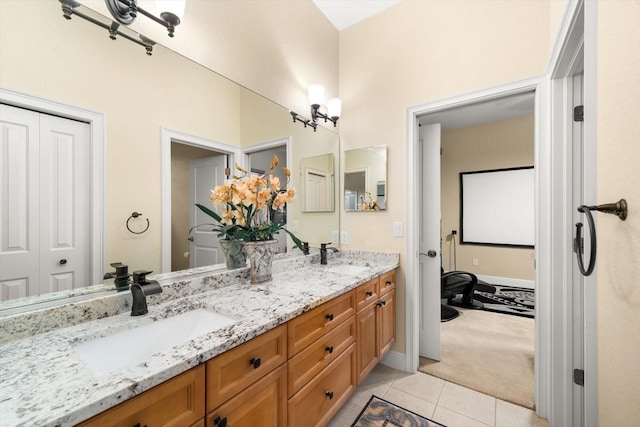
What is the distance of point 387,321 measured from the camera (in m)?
2.10

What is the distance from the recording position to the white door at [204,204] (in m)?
1.42

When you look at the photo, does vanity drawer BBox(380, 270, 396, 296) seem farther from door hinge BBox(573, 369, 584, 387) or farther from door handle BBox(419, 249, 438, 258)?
door hinge BBox(573, 369, 584, 387)

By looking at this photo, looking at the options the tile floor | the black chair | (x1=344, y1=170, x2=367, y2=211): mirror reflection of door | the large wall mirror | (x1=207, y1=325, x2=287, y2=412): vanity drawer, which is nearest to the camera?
(x1=207, y1=325, x2=287, y2=412): vanity drawer

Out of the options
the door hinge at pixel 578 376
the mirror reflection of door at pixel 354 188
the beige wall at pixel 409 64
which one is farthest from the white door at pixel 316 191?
the door hinge at pixel 578 376

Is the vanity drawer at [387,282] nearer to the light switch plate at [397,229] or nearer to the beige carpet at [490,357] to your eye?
the light switch plate at [397,229]

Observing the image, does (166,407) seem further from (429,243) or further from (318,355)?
(429,243)

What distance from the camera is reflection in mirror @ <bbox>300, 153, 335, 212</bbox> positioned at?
2.25 m

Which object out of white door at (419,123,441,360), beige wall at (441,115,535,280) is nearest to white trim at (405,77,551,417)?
white door at (419,123,441,360)

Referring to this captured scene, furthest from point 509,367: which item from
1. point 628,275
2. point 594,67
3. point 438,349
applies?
point 594,67

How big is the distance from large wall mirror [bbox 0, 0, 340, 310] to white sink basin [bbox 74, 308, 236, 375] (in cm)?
27

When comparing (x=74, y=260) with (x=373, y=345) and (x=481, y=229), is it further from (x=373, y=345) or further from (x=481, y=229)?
(x=481, y=229)

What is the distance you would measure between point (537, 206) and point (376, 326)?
1303mm

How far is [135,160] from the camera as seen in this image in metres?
1.20

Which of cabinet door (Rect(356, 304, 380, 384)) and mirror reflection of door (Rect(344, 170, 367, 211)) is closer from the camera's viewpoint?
cabinet door (Rect(356, 304, 380, 384))
